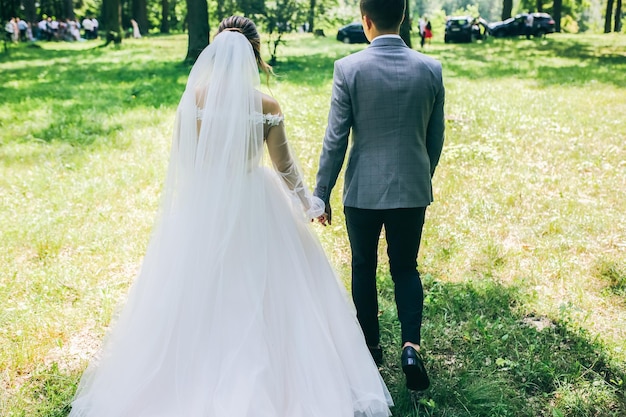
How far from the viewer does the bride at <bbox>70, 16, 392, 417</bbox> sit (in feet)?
10.5

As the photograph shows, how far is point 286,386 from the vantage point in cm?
321

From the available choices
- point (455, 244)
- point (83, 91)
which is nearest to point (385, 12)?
point (455, 244)

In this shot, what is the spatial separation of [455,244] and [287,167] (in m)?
2.75

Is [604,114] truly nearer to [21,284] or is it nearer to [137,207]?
[137,207]

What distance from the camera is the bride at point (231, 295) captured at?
3197mm

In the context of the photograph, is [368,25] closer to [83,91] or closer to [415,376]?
[415,376]

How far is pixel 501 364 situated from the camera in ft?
13.0

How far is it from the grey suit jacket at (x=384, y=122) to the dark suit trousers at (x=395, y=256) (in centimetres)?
13

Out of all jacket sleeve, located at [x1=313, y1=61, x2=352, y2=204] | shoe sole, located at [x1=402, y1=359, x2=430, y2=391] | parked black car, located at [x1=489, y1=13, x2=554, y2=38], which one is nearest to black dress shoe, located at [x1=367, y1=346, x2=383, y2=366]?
shoe sole, located at [x1=402, y1=359, x2=430, y2=391]

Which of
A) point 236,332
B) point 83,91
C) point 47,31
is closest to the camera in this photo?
point 236,332

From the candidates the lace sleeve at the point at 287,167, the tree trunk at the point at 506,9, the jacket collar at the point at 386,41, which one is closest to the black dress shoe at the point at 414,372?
the lace sleeve at the point at 287,167

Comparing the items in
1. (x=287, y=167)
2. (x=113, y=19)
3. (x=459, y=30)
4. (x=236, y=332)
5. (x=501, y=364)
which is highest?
(x=113, y=19)

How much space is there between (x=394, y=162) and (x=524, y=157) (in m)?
5.77

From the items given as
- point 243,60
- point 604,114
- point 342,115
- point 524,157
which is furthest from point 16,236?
point 604,114
